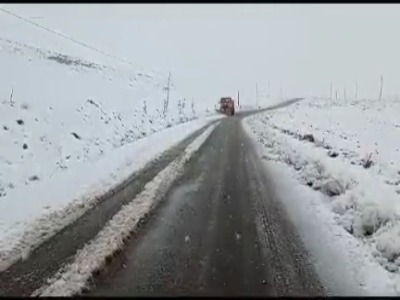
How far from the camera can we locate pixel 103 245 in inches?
223

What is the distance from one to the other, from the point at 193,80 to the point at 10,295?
94723 millimetres

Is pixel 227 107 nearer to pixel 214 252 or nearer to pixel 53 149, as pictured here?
pixel 53 149

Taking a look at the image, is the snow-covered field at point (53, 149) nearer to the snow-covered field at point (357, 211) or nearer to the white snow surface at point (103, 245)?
the white snow surface at point (103, 245)

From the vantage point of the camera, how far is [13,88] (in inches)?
614

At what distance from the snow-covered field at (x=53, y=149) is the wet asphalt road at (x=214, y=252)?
140 centimetres

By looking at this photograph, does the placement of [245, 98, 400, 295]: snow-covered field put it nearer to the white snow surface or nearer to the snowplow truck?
the white snow surface

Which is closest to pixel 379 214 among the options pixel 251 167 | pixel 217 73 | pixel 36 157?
pixel 251 167

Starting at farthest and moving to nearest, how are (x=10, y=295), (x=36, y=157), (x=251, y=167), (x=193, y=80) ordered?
(x=193, y=80)
(x=251, y=167)
(x=36, y=157)
(x=10, y=295)

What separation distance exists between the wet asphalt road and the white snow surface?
16cm

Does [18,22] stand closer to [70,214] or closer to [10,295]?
[70,214]

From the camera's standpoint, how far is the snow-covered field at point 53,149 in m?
7.08

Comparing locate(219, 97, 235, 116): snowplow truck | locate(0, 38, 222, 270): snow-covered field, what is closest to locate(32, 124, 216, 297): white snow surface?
locate(0, 38, 222, 270): snow-covered field

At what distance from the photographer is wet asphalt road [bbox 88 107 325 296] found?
457cm

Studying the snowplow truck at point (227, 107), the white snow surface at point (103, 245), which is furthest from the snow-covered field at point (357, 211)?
the snowplow truck at point (227, 107)
